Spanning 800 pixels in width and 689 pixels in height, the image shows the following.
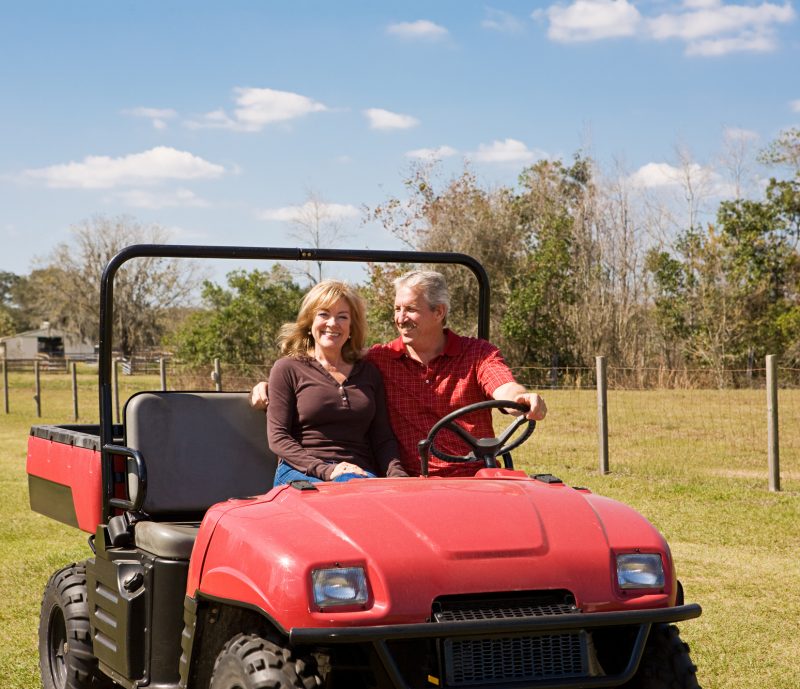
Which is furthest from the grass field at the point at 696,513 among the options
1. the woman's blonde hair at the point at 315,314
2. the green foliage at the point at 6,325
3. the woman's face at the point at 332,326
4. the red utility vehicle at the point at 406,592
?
the green foliage at the point at 6,325

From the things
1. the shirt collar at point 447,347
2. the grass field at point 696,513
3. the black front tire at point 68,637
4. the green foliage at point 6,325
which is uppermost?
the green foliage at point 6,325

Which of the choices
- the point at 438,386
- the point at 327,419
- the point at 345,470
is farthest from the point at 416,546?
the point at 438,386

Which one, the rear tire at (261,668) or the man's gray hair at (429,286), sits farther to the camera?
the man's gray hair at (429,286)

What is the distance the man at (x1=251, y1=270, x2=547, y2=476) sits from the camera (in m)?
4.55

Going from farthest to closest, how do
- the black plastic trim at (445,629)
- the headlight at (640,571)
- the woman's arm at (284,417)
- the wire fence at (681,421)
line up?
1. the wire fence at (681,421)
2. the woman's arm at (284,417)
3. the headlight at (640,571)
4. the black plastic trim at (445,629)

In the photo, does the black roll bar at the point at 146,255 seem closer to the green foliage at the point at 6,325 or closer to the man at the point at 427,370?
the man at the point at 427,370

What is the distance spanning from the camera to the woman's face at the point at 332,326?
454 centimetres

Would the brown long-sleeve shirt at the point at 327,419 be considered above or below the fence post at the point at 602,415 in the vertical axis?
above

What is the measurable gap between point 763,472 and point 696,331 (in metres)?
20.6

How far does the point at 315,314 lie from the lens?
4.59 m

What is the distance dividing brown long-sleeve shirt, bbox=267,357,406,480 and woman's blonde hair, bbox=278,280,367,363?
12cm

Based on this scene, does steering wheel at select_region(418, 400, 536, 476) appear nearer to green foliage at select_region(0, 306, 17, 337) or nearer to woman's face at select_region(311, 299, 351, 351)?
woman's face at select_region(311, 299, 351, 351)

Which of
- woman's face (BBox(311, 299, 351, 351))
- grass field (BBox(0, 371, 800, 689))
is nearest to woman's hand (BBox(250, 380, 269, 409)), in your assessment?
woman's face (BBox(311, 299, 351, 351))

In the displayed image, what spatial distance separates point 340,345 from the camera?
4.59 metres
